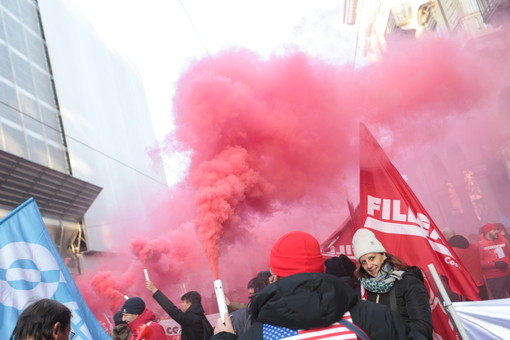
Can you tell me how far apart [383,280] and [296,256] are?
1254mm

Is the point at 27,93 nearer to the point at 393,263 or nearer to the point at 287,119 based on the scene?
the point at 287,119

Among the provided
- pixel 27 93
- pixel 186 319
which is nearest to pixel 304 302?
pixel 186 319

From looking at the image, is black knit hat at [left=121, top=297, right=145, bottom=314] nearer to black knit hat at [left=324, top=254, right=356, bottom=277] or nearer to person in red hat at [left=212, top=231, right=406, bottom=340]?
black knit hat at [left=324, top=254, right=356, bottom=277]

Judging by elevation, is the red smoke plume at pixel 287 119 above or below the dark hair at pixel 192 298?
above

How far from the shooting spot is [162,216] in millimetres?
21812

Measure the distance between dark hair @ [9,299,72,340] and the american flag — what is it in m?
0.98

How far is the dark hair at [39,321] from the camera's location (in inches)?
83.6

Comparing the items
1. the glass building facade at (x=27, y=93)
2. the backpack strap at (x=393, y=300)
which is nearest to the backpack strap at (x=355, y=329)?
the backpack strap at (x=393, y=300)

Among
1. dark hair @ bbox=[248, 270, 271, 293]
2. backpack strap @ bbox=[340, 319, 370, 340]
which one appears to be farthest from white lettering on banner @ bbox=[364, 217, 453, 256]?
backpack strap @ bbox=[340, 319, 370, 340]

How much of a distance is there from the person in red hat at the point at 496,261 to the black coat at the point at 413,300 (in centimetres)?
451

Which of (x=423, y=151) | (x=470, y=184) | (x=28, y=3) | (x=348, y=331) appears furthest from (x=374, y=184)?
(x=423, y=151)

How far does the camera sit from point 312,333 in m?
1.87

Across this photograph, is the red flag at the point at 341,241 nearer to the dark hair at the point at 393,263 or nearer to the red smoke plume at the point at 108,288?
the dark hair at the point at 393,263

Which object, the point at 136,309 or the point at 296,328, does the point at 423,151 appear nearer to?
the point at 136,309
